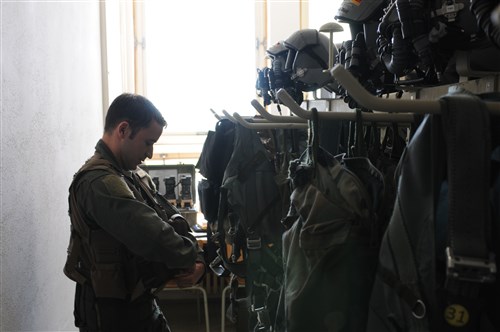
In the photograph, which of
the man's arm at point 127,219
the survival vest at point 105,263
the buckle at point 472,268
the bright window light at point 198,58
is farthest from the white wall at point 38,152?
the bright window light at point 198,58

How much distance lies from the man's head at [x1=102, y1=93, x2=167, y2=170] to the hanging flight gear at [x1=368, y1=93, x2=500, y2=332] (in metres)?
1.11

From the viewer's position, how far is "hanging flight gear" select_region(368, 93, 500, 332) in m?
0.53

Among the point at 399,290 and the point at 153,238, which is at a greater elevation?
the point at 399,290

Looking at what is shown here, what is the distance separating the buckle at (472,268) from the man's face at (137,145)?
1.23 m

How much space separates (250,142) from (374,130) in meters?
0.58

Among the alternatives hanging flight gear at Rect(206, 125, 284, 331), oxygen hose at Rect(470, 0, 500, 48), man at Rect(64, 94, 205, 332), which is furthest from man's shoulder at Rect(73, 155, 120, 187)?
oxygen hose at Rect(470, 0, 500, 48)

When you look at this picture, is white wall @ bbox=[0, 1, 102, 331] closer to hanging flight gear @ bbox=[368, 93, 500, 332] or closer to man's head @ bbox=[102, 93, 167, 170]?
man's head @ bbox=[102, 93, 167, 170]

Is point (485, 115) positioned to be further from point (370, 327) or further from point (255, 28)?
point (255, 28)

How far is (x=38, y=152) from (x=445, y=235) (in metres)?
1.72

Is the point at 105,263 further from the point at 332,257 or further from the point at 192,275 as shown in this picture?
the point at 332,257

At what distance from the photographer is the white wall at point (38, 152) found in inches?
60.6

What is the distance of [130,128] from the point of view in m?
1.56

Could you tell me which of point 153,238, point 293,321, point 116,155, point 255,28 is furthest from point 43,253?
point 255,28

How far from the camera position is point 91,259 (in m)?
1.47
